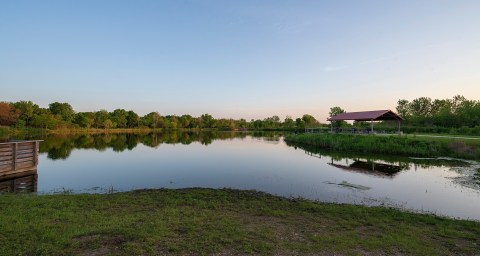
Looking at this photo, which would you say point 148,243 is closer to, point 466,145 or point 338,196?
point 338,196

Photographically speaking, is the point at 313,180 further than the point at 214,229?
Yes

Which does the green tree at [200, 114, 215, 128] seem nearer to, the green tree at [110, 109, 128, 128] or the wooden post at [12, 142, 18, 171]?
the green tree at [110, 109, 128, 128]

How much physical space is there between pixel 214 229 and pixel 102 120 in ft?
369

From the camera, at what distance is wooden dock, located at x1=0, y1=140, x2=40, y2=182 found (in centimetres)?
1476

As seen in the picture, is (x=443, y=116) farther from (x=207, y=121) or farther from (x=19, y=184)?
(x=207, y=121)

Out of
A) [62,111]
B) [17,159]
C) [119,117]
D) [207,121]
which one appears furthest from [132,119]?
[17,159]

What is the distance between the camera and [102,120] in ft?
345

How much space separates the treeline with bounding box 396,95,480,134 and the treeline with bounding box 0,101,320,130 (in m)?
33.6

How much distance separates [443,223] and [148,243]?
7997 millimetres

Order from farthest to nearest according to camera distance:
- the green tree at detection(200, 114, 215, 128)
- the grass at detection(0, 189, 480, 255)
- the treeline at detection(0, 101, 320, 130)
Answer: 1. the green tree at detection(200, 114, 215, 128)
2. the treeline at detection(0, 101, 320, 130)
3. the grass at detection(0, 189, 480, 255)

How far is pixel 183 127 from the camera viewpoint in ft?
477

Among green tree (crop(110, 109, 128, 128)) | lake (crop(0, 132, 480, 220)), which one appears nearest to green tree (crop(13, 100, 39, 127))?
green tree (crop(110, 109, 128, 128))

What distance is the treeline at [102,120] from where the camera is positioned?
247ft

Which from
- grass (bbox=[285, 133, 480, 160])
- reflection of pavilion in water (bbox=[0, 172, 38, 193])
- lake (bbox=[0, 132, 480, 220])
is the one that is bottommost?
lake (bbox=[0, 132, 480, 220])
